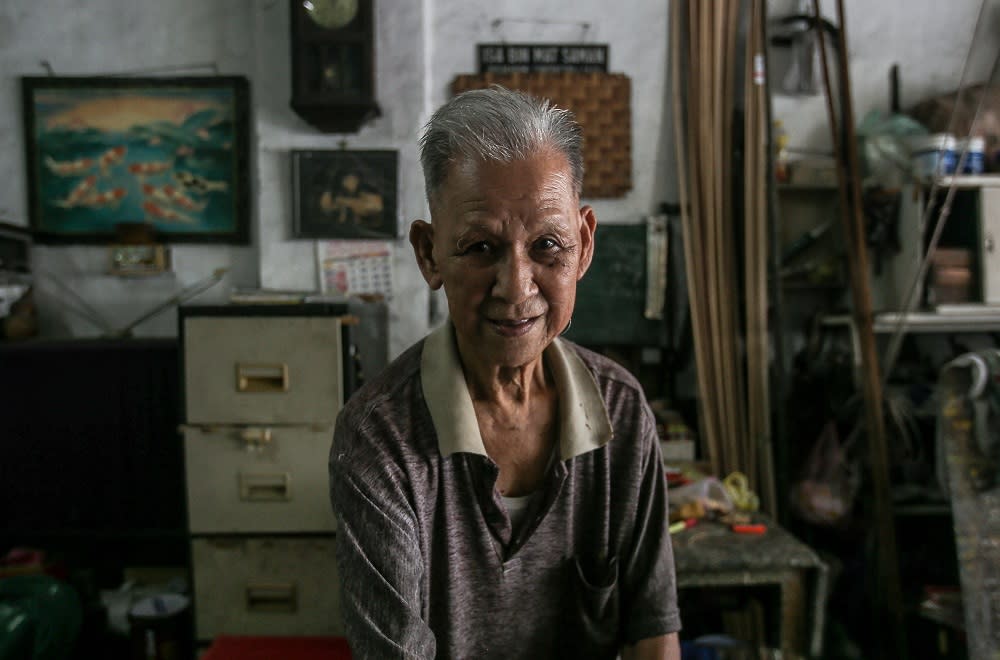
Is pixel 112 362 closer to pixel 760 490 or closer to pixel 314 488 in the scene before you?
pixel 314 488

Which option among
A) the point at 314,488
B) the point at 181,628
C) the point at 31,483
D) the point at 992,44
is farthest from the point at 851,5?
the point at 31,483

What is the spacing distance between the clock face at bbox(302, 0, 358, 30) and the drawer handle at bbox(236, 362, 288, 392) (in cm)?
138

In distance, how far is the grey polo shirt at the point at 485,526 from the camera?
931 mm

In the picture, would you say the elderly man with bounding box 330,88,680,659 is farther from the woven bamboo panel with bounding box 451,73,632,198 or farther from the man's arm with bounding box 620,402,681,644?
the woven bamboo panel with bounding box 451,73,632,198

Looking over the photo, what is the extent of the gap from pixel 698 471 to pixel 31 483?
2673mm

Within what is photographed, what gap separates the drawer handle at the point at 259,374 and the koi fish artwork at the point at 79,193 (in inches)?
57.8

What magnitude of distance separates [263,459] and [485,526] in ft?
4.58

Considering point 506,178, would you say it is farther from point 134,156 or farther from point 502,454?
point 134,156

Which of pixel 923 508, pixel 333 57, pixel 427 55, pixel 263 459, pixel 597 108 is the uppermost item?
pixel 427 55

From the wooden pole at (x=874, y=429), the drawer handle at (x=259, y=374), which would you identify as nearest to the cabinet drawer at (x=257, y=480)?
the drawer handle at (x=259, y=374)

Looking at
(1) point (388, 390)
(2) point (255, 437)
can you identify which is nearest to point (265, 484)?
(2) point (255, 437)

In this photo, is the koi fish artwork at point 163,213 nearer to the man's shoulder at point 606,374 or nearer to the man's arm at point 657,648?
the man's shoulder at point 606,374

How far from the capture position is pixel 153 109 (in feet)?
9.49

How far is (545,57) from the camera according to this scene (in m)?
2.88
